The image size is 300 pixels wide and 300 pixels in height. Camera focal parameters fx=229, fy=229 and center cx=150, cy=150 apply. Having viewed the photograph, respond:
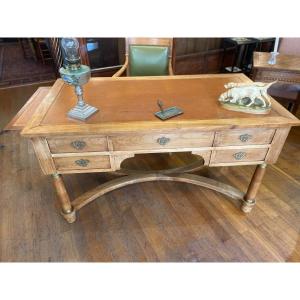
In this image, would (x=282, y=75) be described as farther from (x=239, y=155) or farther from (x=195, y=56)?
(x=195, y=56)

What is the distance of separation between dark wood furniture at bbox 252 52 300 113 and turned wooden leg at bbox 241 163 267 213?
1.18m

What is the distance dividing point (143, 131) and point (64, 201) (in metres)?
0.75

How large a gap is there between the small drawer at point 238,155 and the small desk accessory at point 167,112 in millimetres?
308

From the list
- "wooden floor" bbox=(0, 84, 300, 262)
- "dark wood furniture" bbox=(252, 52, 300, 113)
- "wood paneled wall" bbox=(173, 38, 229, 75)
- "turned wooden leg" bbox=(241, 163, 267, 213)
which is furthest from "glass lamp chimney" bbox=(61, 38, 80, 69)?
"wood paneled wall" bbox=(173, 38, 229, 75)

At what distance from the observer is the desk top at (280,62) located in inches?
82.9

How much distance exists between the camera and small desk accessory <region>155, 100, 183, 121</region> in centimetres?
117

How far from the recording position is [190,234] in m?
1.51

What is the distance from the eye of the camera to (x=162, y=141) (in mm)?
1194

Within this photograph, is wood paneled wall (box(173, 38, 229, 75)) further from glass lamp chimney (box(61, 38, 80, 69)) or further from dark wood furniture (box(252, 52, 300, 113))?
glass lamp chimney (box(61, 38, 80, 69))

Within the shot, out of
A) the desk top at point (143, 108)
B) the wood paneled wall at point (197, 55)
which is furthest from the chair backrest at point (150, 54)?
the wood paneled wall at point (197, 55)

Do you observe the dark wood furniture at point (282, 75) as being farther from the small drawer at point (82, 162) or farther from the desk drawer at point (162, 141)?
the small drawer at point (82, 162)
